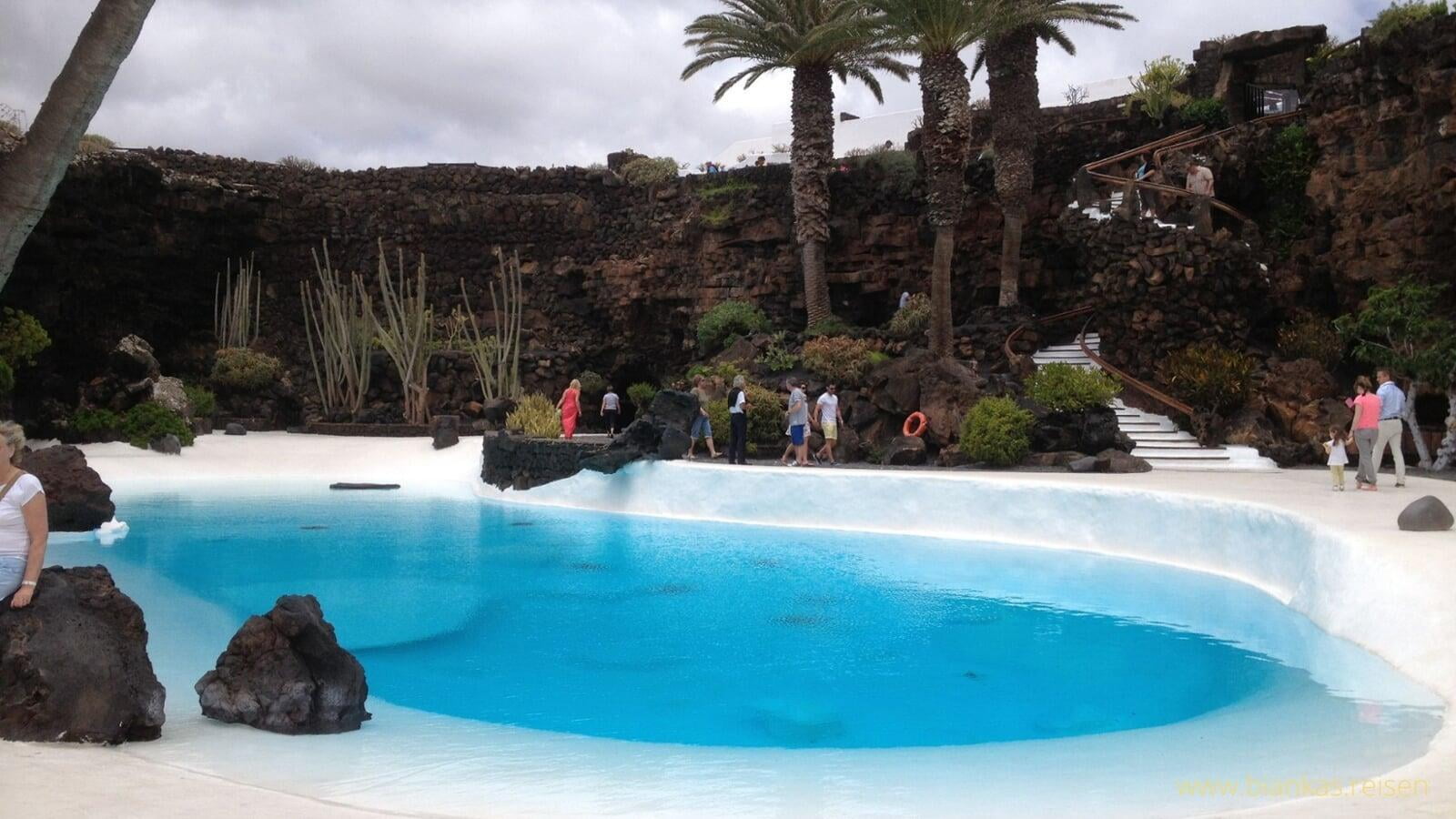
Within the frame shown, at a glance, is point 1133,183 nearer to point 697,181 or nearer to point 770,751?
point 697,181

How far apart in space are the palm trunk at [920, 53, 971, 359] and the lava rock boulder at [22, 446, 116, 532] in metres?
14.0

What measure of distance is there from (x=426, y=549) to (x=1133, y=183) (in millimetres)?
13837

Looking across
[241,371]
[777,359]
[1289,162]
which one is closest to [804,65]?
[777,359]

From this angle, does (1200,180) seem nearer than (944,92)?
Yes

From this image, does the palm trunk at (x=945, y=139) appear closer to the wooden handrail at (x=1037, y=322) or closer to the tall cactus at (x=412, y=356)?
the wooden handrail at (x=1037, y=322)

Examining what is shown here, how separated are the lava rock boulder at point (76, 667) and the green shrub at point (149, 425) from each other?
17927 millimetres

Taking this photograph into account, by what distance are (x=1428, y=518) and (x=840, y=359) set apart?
40.1 ft

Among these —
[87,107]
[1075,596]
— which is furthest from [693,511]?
[87,107]

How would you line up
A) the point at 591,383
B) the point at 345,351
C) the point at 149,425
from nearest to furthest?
the point at 149,425 < the point at 345,351 < the point at 591,383

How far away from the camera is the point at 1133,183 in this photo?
67.1ft

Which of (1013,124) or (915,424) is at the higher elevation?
(1013,124)

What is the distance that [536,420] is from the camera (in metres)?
21.4

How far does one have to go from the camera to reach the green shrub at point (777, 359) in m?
22.0

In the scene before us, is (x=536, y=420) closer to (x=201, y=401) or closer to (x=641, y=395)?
(x=641, y=395)
